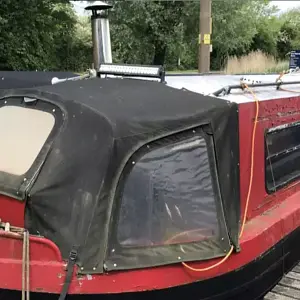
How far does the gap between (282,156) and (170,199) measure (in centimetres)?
151

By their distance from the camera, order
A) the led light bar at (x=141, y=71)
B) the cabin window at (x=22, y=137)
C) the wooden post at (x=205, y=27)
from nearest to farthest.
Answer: the cabin window at (x=22, y=137)
the led light bar at (x=141, y=71)
the wooden post at (x=205, y=27)

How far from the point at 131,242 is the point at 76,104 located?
0.77m

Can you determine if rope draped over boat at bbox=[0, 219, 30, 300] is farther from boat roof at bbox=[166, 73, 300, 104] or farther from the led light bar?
boat roof at bbox=[166, 73, 300, 104]

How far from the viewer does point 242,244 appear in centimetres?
295

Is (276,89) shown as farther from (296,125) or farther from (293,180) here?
(293,180)

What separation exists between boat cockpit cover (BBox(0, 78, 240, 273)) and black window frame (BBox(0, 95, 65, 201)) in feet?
0.04

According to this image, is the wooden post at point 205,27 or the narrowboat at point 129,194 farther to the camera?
the wooden post at point 205,27

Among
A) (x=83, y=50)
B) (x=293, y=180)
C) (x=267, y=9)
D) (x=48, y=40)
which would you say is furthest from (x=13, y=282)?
(x=267, y=9)

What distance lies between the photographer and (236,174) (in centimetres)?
303

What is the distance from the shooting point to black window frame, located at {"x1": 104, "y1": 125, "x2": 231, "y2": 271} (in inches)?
96.3

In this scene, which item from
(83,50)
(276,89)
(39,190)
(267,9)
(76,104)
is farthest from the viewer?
(267,9)

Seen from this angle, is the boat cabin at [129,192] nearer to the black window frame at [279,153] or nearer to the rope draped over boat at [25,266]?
the rope draped over boat at [25,266]

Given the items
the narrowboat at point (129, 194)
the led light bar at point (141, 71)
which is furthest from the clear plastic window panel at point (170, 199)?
the led light bar at point (141, 71)

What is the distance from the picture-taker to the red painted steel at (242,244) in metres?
2.38
